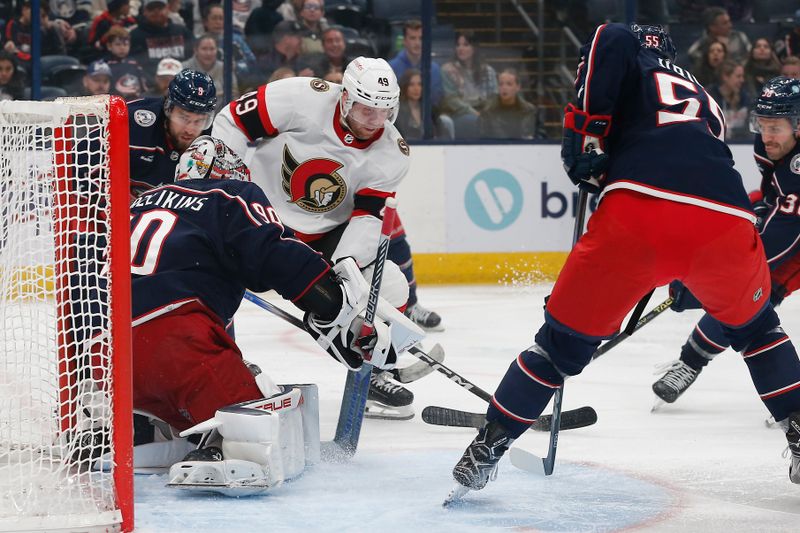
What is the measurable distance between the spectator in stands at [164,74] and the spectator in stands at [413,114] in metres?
1.16

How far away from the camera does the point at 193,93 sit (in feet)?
11.1

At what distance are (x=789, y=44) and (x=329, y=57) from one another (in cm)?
250

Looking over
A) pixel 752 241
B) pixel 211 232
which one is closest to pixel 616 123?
pixel 752 241

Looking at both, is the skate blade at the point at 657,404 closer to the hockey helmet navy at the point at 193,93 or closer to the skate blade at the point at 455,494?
the skate blade at the point at 455,494

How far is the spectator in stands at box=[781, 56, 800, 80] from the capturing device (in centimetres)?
636

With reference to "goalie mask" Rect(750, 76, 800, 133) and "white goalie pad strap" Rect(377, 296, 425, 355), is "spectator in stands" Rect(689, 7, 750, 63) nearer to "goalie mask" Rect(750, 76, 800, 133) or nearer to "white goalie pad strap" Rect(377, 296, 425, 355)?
"goalie mask" Rect(750, 76, 800, 133)

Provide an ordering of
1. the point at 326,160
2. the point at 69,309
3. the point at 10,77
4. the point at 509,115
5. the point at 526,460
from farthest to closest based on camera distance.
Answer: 1. the point at 509,115
2. the point at 10,77
3. the point at 326,160
4. the point at 526,460
5. the point at 69,309

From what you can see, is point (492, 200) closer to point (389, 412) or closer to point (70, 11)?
point (70, 11)

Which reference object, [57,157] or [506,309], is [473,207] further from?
[57,157]

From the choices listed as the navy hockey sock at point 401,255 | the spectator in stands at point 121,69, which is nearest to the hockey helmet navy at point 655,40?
the navy hockey sock at point 401,255

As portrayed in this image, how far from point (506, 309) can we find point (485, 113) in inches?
52.0

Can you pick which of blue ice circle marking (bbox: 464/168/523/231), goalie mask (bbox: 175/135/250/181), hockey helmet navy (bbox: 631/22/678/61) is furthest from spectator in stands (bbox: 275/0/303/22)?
hockey helmet navy (bbox: 631/22/678/61)

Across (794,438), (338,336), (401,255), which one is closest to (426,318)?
(401,255)

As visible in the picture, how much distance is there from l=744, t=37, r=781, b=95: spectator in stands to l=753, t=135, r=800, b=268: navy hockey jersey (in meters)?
2.92
